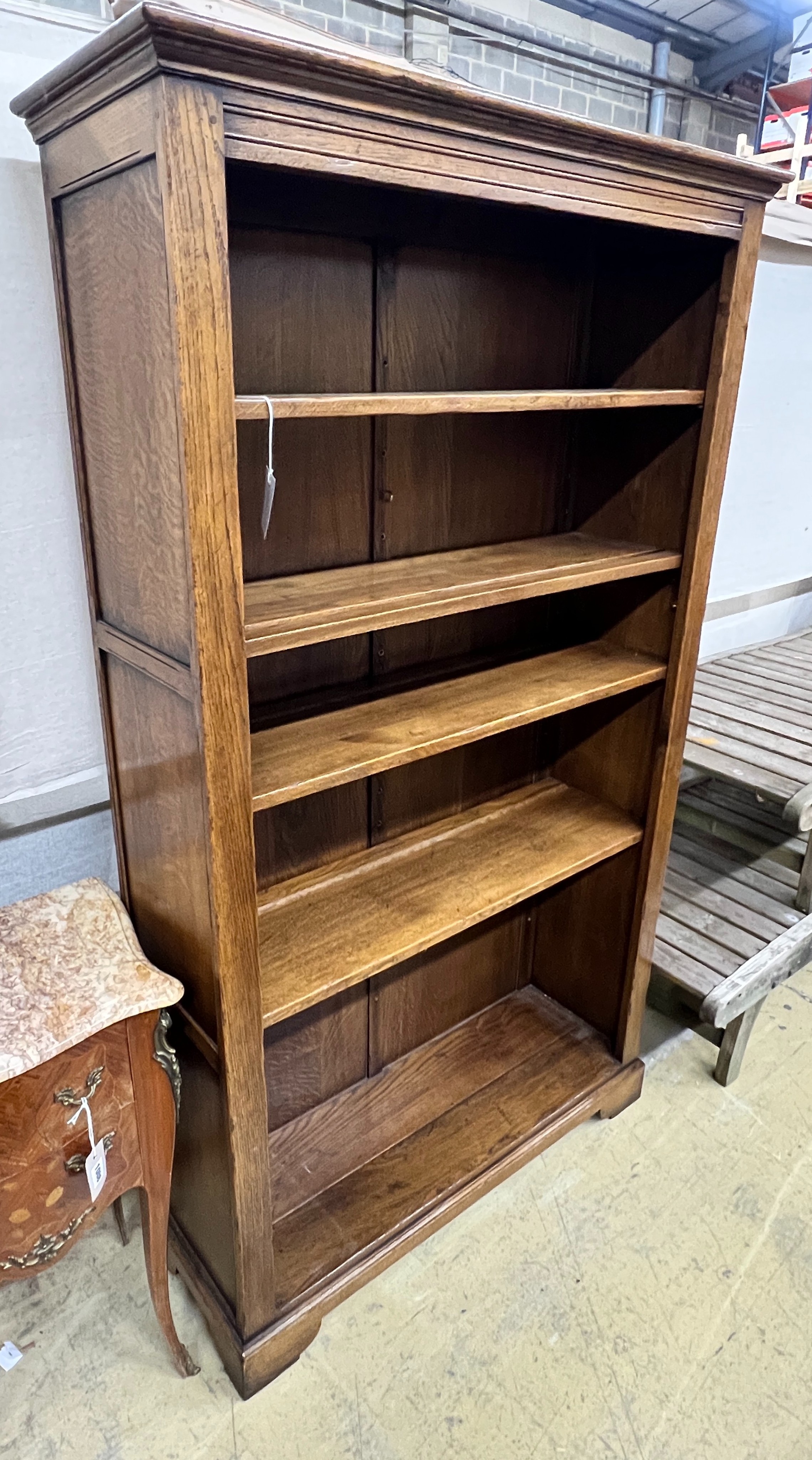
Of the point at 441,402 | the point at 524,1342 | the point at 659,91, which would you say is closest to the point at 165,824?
the point at 441,402

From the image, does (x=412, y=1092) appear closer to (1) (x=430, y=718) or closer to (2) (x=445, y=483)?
(1) (x=430, y=718)

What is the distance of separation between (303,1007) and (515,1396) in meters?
0.81

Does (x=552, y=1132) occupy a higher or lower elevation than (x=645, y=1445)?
higher

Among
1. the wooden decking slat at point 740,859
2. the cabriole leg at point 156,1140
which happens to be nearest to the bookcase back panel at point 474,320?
the cabriole leg at point 156,1140

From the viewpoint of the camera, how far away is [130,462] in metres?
1.06

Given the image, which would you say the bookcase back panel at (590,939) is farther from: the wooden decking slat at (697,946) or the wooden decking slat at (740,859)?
the wooden decking slat at (740,859)

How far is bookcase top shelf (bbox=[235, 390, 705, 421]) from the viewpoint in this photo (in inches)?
38.3

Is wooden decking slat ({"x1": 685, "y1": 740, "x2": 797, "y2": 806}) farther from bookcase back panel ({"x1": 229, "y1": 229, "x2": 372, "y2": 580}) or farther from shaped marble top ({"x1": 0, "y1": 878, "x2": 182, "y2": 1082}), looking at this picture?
shaped marble top ({"x1": 0, "y1": 878, "x2": 182, "y2": 1082})

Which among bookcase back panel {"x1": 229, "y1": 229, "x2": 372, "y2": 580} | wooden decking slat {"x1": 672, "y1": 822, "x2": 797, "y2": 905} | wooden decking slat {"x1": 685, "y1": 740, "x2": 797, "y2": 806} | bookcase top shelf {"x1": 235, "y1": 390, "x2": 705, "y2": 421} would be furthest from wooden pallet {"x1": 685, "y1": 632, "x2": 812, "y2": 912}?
bookcase back panel {"x1": 229, "y1": 229, "x2": 372, "y2": 580}

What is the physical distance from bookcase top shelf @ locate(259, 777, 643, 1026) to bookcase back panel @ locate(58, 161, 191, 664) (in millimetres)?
564

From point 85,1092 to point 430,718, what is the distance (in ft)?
2.43

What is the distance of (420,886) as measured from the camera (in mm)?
1587

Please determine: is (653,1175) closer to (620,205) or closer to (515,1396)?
(515,1396)

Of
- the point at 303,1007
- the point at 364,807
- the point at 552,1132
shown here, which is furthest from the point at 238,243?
the point at 552,1132
